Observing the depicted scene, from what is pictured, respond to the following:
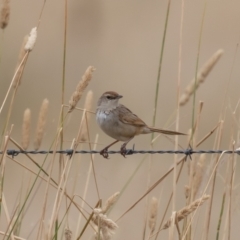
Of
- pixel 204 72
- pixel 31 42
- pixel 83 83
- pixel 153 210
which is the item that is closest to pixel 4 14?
pixel 31 42

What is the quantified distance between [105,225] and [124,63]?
8998 millimetres

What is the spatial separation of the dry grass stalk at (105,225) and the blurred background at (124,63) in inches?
186

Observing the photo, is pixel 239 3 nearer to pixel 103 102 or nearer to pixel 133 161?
pixel 133 161

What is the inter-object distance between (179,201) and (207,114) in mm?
1796

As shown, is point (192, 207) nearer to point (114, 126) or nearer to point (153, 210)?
point (153, 210)

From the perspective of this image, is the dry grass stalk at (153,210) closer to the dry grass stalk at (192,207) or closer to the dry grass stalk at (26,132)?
the dry grass stalk at (192,207)

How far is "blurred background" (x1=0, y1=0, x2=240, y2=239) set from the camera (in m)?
9.38

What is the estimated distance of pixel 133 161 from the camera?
836 centimetres

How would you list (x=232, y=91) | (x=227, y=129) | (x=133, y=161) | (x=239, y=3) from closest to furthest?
(x=133, y=161), (x=227, y=129), (x=232, y=91), (x=239, y=3)

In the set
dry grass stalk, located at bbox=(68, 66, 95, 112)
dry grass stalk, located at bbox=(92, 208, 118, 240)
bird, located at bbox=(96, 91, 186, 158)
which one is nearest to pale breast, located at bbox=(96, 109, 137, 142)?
bird, located at bbox=(96, 91, 186, 158)

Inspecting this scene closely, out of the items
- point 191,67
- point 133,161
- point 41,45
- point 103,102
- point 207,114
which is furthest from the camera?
point 41,45

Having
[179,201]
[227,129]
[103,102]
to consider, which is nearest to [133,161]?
[179,201]

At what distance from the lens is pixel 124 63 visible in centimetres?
1267

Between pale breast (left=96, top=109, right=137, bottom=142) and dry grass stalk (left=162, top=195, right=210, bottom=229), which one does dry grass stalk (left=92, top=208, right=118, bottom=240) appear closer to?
dry grass stalk (left=162, top=195, right=210, bottom=229)
